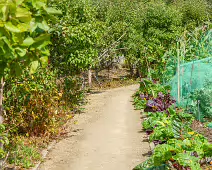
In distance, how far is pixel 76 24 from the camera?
13.8 metres

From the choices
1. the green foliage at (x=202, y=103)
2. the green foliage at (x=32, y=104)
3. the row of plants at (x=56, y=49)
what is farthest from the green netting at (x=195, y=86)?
the green foliage at (x=32, y=104)

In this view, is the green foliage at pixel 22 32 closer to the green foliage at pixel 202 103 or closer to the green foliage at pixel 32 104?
the green foliage at pixel 32 104

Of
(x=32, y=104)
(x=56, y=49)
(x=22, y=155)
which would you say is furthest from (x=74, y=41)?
(x=22, y=155)

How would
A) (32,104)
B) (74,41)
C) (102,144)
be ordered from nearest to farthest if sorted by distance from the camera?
(32,104), (102,144), (74,41)

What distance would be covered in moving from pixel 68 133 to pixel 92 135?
Answer: 0.65 meters

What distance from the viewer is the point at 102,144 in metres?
9.77

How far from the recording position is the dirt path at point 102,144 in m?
8.34

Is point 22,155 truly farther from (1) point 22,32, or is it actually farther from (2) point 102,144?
(1) point 22,32

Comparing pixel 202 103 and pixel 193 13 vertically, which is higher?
pixel 193 13

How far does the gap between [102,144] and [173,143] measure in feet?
10.2

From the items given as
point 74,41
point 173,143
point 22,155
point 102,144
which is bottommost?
point 102,144

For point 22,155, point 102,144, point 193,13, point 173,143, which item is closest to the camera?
point 173,143

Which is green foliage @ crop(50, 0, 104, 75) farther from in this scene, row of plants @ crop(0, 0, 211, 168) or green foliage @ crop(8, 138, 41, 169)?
green foliage @ crop(8, 138, 41, 169)

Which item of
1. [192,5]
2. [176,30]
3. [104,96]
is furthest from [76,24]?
[192,5]
